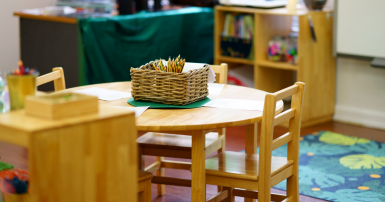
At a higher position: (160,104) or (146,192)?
(160,104)

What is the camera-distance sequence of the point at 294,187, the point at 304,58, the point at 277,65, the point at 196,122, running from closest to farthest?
the point at 196,122, the point at 294,187, the point at 304,58, the point at 277,65

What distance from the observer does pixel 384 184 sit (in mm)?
2766

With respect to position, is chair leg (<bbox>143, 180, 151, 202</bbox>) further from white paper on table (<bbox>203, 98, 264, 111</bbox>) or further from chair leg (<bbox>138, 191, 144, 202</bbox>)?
white paper on table (<bbox>203, 98, 264, 111</bbox>)

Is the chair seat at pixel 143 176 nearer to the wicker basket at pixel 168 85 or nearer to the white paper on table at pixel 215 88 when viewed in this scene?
the wicker basket at pixel 168 85

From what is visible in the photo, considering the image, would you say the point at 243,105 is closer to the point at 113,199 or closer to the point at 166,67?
the point at 166,67

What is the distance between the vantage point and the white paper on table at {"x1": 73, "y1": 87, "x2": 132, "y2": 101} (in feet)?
7.03

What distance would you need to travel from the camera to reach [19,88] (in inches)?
54.1

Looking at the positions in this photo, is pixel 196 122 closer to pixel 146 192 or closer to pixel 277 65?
pixel 146 192

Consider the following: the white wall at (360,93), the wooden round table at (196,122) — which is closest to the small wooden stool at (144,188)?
the wooden round table at (196,122)

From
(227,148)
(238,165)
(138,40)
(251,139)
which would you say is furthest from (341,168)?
(138,40)

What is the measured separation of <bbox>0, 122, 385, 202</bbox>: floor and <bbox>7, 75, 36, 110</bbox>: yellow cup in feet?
4.57

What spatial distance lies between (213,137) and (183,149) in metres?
0.23

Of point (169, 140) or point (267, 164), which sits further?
point (169, 140)

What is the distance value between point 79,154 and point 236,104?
37.0 inches
